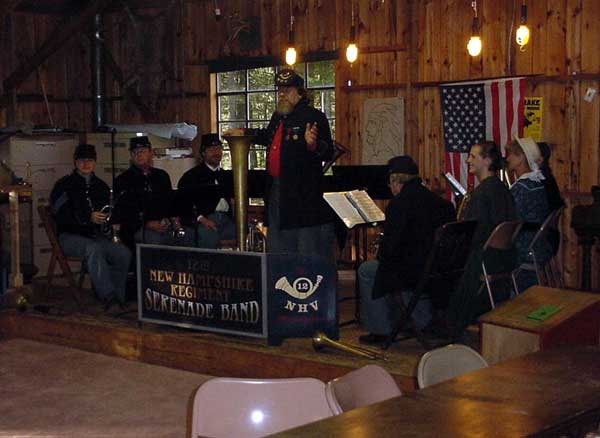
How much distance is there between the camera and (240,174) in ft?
24.9

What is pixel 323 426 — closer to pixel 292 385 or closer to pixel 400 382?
pixel 292 385

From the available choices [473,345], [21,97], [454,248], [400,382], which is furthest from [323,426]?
[21,97]

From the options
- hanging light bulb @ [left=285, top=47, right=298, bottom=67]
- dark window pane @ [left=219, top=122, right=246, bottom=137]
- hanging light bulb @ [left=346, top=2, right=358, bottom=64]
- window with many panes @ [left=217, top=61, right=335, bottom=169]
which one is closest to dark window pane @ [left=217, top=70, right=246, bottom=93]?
window with many panes @ [left=217, top=61, right=335, bottom=169]

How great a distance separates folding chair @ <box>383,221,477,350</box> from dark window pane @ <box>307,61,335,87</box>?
16.8 feet

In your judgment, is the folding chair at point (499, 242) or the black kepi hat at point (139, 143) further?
the black kepi hat at point (139, 143)

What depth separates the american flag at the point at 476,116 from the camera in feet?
31.6

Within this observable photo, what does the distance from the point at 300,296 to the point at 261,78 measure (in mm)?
5828

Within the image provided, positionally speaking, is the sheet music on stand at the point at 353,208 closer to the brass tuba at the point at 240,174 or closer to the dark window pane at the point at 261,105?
the brass tuba at the point at 240,174

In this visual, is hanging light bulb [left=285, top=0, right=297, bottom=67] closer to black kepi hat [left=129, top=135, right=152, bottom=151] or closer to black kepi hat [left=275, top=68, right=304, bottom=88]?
black kepi hat [left=129, top=135, right=152, bottom=151]

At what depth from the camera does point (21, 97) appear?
12984mm

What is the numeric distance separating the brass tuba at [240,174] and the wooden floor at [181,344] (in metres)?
0.88

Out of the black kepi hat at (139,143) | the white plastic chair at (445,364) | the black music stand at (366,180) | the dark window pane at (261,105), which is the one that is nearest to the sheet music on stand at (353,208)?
the black music stand at (366,180)

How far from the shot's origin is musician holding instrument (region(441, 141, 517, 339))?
659 cm

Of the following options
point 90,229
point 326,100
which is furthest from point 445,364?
point 326,100
